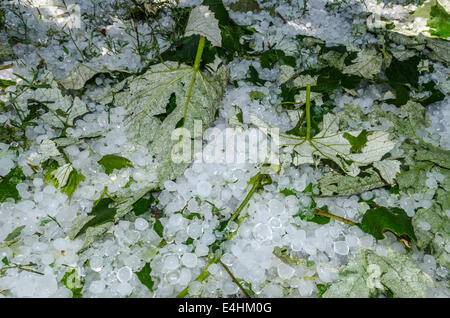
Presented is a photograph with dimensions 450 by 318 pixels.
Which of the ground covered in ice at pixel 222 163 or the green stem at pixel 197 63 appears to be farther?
the green stem at pixel 197 63

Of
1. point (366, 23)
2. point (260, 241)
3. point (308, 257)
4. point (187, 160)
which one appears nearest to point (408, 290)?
point (308, 257)

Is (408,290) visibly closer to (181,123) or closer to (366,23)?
(181,123)

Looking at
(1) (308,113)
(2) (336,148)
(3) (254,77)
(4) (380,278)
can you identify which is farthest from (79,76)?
(4) (380,278)

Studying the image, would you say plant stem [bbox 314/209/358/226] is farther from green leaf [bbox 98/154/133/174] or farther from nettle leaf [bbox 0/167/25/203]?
nettle leaf [bbox 0/167/25/203]

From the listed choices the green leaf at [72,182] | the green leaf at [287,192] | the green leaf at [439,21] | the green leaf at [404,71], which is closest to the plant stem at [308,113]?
the green leaf at [287,192]

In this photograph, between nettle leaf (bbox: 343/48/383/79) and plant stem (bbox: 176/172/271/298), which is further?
nettle leaf (bbox: 343/48/383/79)

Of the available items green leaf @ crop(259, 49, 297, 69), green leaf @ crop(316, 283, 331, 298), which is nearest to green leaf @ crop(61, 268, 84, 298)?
green leaf @ crop(316, 283, 331, 298)

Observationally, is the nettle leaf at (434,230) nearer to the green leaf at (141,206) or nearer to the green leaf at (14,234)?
the green leaf at (141,206)
